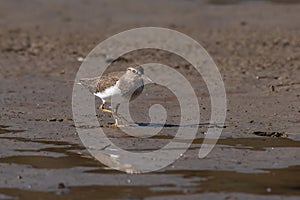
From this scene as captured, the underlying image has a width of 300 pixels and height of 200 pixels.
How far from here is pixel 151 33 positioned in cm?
1764

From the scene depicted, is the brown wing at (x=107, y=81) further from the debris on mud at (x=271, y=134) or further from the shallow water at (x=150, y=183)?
the debris on mud at (x=271, y=134)

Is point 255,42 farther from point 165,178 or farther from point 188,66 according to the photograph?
point 165,178

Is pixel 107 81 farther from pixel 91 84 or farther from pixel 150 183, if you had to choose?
pixel 150 183

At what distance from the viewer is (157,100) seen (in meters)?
12.2

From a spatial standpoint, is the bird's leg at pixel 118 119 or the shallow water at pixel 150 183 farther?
the bird's leg at pixel 118 119

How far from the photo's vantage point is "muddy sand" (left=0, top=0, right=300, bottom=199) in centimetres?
797

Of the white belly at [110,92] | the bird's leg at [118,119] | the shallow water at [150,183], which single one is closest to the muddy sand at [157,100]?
the shallow water at [150,183]

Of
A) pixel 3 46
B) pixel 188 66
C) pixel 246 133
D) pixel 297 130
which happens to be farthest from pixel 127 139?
pixel 3 46

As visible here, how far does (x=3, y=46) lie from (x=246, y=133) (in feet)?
25.1

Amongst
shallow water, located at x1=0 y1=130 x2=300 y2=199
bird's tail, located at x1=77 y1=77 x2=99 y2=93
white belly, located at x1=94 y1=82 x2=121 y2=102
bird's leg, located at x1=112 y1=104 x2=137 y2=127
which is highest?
bird's tail, located at x1=77 y1=77 x2=99 y2=93

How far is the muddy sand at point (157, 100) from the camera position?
26.1 ft

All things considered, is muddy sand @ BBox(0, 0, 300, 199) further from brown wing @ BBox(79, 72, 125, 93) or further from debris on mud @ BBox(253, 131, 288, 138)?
brown wing @ BBox(79, 72, 125, 93)

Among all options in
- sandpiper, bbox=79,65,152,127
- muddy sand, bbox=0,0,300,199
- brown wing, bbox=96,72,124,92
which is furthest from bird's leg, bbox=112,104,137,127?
brown wing, bbox=96,72,124,92

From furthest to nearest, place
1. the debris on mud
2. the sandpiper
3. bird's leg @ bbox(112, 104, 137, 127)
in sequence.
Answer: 1. bird's leg @ bbox(112, 104, 137, 127)
2. the sandpiper
3. the debris on mud
